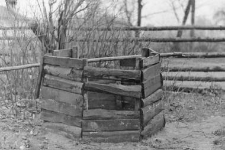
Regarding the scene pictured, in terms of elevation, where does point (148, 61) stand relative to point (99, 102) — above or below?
above

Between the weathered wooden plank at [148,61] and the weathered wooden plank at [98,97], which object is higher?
the weathered wooden plank at [148,61]

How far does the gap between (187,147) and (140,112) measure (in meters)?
0.79

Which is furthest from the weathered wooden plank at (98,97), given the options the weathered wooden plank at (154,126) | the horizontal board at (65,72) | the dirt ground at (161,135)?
the horizontal board at (65,72)

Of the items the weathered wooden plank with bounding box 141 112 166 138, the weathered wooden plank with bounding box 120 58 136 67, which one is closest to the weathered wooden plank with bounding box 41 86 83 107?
the weathered wooden plank with bounding box 141 112 166 138

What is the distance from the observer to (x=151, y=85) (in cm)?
570

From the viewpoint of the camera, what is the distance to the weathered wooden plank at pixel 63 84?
207 inches

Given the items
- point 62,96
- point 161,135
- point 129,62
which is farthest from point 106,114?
point 129,62

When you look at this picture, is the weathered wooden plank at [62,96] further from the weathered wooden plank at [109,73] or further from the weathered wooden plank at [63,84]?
the weathered wooden plank at [109,73]

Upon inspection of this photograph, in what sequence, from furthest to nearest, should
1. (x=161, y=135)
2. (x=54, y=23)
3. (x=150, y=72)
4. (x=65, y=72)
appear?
1. (x=54, y=23)
2. (x=161, y=135)
3. (x=150, y=72)
4. (x=65, y=72)

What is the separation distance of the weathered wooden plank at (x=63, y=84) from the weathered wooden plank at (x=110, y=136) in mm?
567

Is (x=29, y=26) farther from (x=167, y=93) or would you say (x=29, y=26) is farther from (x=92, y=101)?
(x=167, y=93)

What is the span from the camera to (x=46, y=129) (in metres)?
5.61

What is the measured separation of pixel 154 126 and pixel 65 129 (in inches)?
49.9

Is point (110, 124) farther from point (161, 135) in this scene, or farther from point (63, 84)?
point (161, 135)
